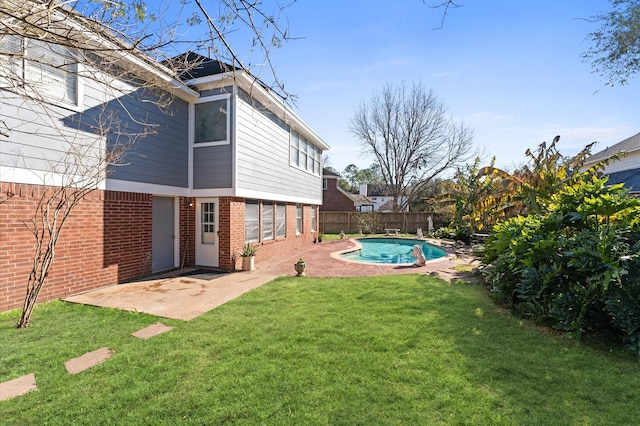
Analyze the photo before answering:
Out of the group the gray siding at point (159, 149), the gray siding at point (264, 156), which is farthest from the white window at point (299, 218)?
the gray siding at point (159, 149)

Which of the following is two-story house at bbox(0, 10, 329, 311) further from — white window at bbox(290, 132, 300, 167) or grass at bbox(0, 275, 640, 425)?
grass at bbox(0, 275, 640, 425)

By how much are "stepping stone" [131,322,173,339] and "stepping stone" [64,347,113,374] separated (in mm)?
509

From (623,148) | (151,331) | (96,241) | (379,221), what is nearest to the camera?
(151,331)

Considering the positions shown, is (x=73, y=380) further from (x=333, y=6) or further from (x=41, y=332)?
(x=333, y=6)

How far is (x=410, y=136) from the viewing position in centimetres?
3012

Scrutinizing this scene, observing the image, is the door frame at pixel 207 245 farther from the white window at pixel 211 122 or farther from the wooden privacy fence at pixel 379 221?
the wooden privacy fence at pixel 379 221

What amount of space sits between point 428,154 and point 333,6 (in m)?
28.6

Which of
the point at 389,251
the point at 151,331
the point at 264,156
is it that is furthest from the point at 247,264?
the point at 389,251

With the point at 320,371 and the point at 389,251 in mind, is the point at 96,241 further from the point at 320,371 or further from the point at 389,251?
the point at 389,251

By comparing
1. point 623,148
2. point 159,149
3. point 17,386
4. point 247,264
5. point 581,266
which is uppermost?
point 623,148

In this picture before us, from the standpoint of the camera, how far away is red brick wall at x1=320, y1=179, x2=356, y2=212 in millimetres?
33312

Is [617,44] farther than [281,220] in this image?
No

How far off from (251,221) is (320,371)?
788 cm

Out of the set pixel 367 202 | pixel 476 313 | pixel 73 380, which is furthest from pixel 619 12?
pixel 367 202
